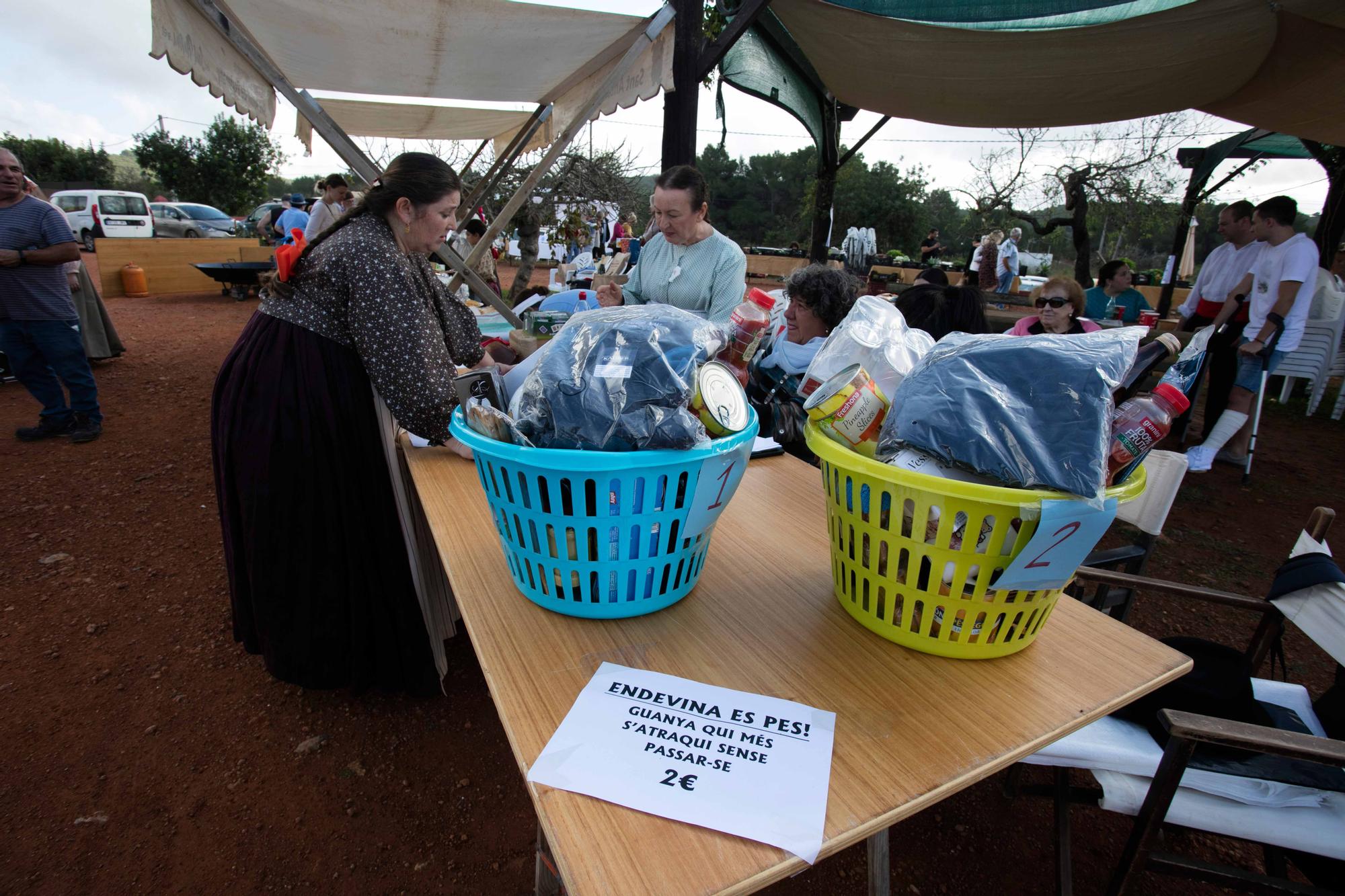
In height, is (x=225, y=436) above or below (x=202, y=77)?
below

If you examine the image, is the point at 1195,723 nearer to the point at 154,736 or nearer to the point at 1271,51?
the point at 154,736

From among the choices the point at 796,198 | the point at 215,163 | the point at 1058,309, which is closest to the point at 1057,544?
the point at 1058,309

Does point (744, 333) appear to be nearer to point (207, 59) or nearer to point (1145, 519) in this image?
point (1145, 519)

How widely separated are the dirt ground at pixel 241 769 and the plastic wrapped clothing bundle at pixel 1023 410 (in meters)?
1.41

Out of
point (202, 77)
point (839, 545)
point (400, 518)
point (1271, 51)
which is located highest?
point (1271, 51)

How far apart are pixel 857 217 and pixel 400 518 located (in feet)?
106

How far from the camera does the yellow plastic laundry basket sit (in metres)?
0.74

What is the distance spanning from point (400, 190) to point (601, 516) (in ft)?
4.32

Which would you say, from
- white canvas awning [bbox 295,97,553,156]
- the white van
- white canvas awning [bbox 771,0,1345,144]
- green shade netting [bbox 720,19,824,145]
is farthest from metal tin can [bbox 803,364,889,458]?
the white van

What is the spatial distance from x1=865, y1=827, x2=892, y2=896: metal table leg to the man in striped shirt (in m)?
5.25

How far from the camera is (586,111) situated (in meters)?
3.66

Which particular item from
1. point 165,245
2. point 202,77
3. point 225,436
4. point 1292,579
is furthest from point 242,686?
point 165,245

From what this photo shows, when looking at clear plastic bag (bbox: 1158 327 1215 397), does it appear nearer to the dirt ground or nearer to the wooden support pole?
the dirt ground

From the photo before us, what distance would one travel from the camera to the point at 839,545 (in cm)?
95
